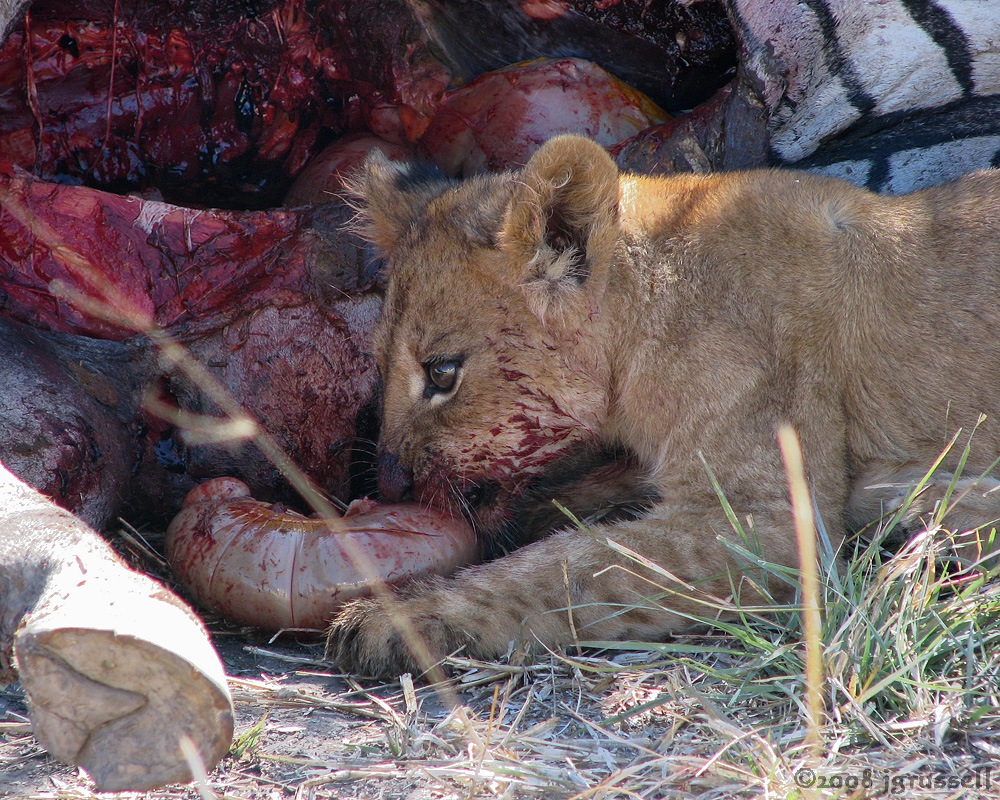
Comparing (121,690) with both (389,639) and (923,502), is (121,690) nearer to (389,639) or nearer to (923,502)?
(389,639)

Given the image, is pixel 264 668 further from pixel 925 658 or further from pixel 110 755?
pixel 925 658

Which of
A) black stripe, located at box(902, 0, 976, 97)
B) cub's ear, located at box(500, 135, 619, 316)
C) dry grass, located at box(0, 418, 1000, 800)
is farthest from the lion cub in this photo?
black stripe, located at box(902, 0, 976, 97)

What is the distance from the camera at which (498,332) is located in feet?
9.79

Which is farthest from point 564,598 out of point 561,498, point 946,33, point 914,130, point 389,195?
point 946,33

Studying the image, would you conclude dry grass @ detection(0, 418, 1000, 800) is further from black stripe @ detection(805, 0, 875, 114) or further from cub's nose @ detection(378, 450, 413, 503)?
black stripe @ detection(805, 0, 875, 114)

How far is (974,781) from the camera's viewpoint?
1.84m

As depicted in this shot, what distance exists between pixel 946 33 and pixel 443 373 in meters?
2.50

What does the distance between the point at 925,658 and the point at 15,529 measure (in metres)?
1.96

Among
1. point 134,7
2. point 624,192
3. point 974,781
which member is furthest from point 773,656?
point 134,7

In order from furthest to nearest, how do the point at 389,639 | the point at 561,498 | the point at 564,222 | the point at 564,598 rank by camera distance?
the point at 561,498
the point at 564,222
the point at 564,598
the point at 389,639

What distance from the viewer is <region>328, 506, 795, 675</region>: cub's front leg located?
8.46ft

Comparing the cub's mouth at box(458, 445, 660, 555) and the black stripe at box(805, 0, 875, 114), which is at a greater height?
the black stripe at box(805, 0, 875, 114)

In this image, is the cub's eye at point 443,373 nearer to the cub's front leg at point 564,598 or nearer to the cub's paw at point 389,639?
the cub's front leg at point 564,598

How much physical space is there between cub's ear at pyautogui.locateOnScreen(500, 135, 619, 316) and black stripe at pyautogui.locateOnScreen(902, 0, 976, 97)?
1872 mm
